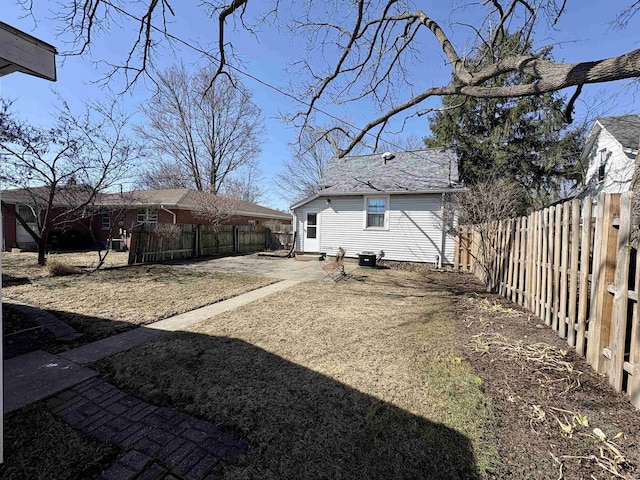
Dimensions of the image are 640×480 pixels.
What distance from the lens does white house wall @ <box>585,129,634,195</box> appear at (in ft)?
47.2

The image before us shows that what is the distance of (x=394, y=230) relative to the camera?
13.1m

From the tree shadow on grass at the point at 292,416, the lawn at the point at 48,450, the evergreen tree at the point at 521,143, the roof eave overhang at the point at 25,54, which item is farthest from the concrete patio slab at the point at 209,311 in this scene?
the evergreen tree at the point at 521,143

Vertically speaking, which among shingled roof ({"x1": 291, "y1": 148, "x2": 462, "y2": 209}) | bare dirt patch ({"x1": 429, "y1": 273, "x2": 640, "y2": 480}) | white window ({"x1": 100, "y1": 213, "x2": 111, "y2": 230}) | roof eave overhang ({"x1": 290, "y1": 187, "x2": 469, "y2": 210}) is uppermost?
shingled roof ({"x1": 291, "y1": 148, "x2": 462, "y2": 209})

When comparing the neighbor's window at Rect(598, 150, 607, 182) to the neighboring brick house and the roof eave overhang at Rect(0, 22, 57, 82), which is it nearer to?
the neighboring brick house

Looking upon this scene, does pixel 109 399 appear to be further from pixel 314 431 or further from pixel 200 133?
pixel 200 133

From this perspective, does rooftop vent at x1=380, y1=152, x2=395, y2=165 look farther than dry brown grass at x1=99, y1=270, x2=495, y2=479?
Yes

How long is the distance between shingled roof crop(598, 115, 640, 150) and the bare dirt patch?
631 inches

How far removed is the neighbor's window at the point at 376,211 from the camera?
1331 cm

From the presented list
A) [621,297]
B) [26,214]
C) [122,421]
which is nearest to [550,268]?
[621,297]

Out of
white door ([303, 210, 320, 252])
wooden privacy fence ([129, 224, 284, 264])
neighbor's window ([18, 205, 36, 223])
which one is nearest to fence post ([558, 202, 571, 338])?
white door ([303, 210, 320, 252])

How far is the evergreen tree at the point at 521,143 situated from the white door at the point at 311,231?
9806mm

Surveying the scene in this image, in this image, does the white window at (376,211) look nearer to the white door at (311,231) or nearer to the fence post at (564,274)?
the white door at (311,231)

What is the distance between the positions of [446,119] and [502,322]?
17162mm

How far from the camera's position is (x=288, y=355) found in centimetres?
375
